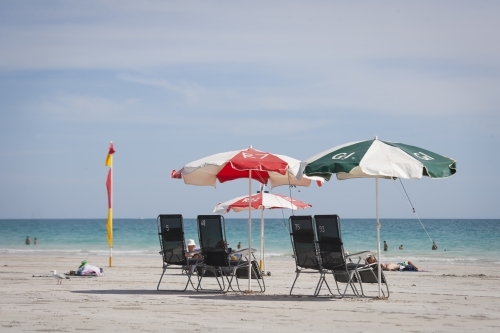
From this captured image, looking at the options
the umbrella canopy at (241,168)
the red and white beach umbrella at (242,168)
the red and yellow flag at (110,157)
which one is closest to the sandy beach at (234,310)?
the red and white beach umbrella at (242,168)

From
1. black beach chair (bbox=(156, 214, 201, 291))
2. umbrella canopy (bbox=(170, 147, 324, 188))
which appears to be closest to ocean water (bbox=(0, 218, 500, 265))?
umbrella canopy (bbox=(170, 147, 324, 188))

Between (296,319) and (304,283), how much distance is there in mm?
5905

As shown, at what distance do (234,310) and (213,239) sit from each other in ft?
7.45

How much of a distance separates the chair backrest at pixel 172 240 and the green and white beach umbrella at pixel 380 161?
89.2 inches

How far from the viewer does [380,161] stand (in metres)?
9.96

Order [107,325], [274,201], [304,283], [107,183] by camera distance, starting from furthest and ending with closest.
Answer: [107,183]
[274,201]
[304,283]
[107,325]

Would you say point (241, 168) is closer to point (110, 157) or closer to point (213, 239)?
point (213, 239)

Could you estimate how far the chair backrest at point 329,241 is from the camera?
33.8ft

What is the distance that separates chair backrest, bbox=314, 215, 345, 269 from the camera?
406 inches

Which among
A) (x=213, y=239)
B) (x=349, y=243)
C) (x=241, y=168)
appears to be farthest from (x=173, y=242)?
(x=349, y=243)

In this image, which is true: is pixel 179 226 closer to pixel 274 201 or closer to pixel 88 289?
pixel 88 289

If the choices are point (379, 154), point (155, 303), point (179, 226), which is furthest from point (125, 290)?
point (379, 154)

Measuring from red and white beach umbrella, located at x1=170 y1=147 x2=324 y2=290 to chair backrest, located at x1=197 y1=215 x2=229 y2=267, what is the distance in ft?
1.22

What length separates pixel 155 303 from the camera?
9883 mm
